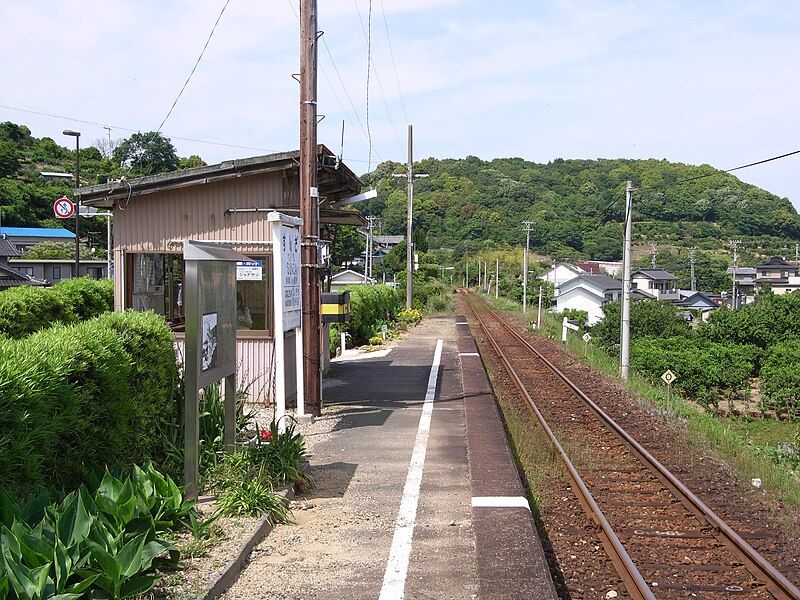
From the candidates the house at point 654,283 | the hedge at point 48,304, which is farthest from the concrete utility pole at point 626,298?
the house at point 654,283

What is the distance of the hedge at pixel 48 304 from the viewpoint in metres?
12.0

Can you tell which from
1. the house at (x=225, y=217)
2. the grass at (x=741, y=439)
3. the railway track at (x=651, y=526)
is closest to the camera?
the railway track at (x=651, y=526)

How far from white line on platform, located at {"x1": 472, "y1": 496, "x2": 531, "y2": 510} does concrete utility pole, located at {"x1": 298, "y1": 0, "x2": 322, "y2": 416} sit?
4.38 m

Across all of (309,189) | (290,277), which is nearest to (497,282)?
(309,189)

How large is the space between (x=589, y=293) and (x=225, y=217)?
58851 mm

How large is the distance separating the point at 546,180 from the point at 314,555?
11264 centimetres

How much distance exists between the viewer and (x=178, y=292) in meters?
13.4

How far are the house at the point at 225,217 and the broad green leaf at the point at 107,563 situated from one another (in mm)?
7448

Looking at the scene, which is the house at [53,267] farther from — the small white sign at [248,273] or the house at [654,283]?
the house at [654,283]

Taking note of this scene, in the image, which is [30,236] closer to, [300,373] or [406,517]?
[300,373]

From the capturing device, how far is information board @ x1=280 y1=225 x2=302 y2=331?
30.8 feet

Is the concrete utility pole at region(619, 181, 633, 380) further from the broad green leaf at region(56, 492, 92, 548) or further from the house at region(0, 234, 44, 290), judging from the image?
the house at region(0, 234, 44, 290)

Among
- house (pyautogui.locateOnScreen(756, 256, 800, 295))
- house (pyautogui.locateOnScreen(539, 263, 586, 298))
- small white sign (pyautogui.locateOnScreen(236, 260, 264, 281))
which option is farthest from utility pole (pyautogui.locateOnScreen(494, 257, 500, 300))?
small white sign (pyautogui.locateOnScreen(236, 260, 264, 281))

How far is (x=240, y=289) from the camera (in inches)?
447
